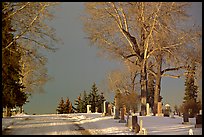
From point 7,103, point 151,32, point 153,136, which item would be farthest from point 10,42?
point 151,32

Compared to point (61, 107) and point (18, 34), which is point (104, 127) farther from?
point (61, 107)

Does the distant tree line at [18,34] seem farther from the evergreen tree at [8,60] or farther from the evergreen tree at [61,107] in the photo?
the evergreen tree at [61,107]

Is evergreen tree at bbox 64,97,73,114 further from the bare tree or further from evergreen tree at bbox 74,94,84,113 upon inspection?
the bare tree

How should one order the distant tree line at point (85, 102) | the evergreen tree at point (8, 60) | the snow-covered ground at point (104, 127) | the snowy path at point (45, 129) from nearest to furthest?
the snowy path at point (45, 129) < the snow-covered ground at point (104, 127) < the evergreen tree at point (8, 60) < the distant tree line at point (85, 102)

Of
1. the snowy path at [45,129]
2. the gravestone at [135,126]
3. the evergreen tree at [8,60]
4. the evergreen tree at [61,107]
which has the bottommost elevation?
the snowy path at [45,129]

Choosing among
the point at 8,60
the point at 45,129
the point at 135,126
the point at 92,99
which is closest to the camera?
the point at 135,126

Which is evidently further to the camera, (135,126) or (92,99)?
(92,99)

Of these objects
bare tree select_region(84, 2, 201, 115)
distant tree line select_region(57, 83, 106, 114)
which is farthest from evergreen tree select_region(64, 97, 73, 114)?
bare tree select_region(84, 2, 201, 115)

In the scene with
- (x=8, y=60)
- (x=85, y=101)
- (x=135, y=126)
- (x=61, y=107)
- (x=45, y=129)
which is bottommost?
(x=45, y=129)

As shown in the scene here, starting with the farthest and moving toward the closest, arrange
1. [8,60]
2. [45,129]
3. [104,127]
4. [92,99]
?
[92,99]
[104,127]
[45,129]
[8,60]

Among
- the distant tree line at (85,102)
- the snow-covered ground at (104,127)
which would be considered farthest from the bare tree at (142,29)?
the distant tree line at (85,102)

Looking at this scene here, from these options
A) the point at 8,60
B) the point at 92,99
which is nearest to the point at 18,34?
the point at 8,60

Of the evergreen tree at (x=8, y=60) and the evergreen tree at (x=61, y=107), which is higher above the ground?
the evergreen tree at (x=8, y=60)

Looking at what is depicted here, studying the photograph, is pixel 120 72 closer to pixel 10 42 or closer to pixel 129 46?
pixel 129 46
